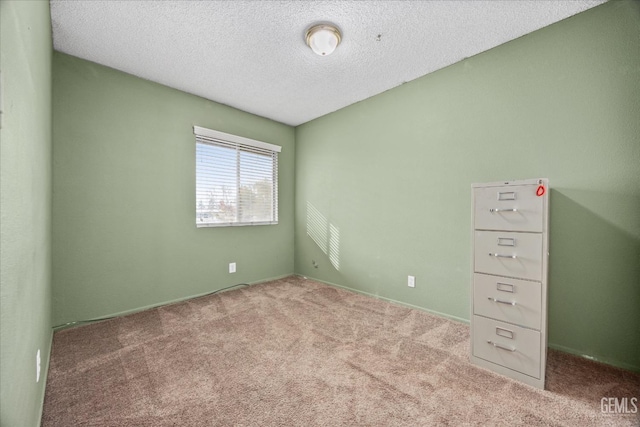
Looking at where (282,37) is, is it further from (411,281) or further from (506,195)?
(411,281)

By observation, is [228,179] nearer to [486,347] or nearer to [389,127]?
[389,127]

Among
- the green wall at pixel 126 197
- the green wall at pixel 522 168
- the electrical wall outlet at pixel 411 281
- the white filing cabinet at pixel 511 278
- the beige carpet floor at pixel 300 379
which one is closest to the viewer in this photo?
the beige carpet floor at pixel 300 379

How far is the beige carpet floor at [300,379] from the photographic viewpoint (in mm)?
1298

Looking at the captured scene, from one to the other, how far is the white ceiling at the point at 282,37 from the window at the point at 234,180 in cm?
69

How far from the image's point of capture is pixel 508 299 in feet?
5.27

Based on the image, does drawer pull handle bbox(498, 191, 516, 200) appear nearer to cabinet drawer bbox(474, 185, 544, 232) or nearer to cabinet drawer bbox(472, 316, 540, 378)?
cabinet drawer bbox(474, 185, 544, 232)

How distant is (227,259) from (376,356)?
2.16 m

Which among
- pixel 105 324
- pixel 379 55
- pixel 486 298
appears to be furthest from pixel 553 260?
pixel 105 324

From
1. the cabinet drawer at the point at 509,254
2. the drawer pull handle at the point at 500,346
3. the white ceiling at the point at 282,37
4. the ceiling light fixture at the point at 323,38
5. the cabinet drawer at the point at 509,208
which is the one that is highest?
the white ceiling at the point at 282,37

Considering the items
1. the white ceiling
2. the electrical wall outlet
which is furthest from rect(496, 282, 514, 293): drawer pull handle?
the white ceiling

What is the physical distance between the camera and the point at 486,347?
1679 millimetres

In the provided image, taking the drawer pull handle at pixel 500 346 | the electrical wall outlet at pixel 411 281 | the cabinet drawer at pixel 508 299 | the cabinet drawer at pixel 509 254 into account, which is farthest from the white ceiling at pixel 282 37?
the drawer pull handle at pixel 500 346

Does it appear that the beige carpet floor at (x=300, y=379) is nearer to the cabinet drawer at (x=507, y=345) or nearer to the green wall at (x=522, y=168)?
the cabinet drawer at (x=507, y=345)

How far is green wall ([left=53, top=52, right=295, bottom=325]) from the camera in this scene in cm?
222
